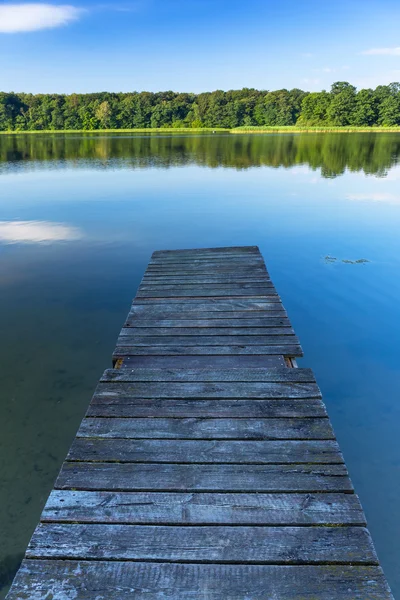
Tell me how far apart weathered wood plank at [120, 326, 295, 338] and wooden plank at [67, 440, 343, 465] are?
1.57 metres

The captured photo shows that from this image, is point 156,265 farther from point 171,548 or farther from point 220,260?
point 171,548

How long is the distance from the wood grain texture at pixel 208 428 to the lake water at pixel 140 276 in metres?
0.86

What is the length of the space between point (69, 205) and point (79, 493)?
12821 mm

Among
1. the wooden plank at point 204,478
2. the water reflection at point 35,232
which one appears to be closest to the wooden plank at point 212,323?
the wooden plank at point 204,478

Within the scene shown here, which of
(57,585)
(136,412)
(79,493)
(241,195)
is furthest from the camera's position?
(241,195)

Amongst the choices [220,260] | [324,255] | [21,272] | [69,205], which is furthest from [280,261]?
[69,205]

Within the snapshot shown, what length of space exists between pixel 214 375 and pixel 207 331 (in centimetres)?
85

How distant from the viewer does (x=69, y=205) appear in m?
13.6

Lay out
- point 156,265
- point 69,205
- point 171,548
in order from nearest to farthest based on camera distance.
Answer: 1. point 171,548
2. point 156,265
3. point 69,205

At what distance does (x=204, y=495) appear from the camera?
2.17 metres

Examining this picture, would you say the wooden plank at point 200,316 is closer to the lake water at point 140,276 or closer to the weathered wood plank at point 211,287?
the weathered wood plank at point 211,287

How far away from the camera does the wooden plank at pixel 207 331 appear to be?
13.3ft

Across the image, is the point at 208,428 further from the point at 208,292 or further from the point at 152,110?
the point at 152,110

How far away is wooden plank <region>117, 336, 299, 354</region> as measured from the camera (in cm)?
386
